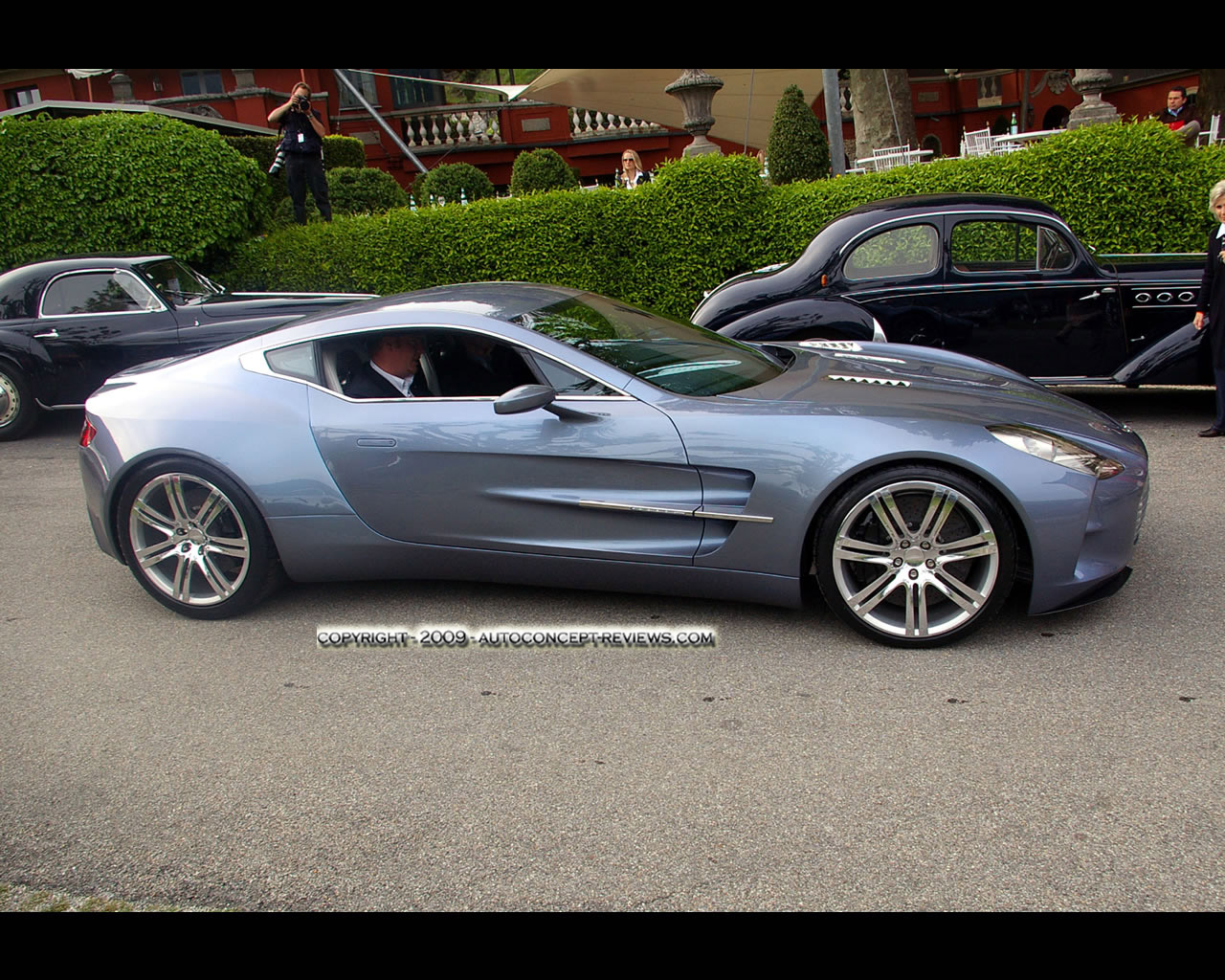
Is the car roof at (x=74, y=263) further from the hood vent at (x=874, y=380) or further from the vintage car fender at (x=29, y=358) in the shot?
the hood vent at (x=874, y=380)

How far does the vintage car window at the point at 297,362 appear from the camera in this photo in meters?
4.70

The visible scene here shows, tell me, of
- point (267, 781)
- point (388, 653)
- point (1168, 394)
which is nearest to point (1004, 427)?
point (388, 653)

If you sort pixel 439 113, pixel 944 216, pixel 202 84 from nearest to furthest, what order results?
pixel 944 216, pixel 202 84, pixel 439 113

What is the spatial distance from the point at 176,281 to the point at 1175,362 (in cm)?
834

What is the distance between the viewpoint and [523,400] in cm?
416

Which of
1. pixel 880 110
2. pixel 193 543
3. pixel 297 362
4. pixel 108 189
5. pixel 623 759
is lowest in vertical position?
pixel 623 759

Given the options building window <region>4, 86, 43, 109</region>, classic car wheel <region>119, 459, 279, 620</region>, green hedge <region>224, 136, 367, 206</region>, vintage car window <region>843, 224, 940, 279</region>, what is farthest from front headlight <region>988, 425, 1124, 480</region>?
building window <region>4, 86, 43, 109</region>

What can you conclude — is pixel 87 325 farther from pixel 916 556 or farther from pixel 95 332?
pixel 916 556

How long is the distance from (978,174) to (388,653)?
8.07 metres

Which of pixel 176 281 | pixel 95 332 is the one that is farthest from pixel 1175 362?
pixel 95 332

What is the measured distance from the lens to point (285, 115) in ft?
42.3

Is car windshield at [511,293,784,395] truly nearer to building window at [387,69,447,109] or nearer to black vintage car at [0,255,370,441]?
black vintage car at [0,255,370,441]

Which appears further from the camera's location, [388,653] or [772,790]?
[388,653]
